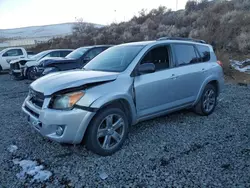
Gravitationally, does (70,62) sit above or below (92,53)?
below

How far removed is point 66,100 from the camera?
327 cm

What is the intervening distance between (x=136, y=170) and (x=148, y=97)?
131 cm

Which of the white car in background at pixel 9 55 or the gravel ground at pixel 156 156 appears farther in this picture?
the white car in background at pixel 9 55

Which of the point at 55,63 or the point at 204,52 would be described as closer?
the point at 204,52

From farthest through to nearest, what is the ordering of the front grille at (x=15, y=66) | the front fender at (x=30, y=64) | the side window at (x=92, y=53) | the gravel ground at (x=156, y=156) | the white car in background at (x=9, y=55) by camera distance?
the white car in background at (x=9, y=55), the front grille at (x=15, y=66), the front fender at (x=30, y=64), the side window at (x=92, y=53), the gravel ground at (x=156, y=156)

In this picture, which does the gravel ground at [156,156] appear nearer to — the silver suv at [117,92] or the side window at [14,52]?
the silver suv at [117,92]

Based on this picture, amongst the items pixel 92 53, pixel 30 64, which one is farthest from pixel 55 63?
pixel 30 64

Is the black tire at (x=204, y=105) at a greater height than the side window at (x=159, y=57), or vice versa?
the side window at (x=159, y=57)

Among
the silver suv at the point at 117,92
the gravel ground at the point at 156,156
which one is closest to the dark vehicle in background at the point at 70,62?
the gravel ground at the point at 156,156

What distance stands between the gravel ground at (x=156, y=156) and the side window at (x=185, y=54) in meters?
1.29

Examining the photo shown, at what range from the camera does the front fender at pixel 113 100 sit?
3.27 metres

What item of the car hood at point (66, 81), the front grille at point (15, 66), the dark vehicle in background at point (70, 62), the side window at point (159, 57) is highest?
the side window at point (159, 57)

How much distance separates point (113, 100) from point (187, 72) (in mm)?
1953

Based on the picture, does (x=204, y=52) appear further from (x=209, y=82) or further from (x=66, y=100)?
(x=66, y=100)
